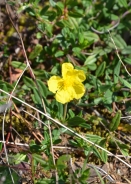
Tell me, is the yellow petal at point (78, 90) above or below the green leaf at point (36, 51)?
below

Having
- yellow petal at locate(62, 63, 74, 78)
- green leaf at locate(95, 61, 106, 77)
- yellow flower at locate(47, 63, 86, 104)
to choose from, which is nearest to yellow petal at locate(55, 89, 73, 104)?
yellow flower at locate(47, 63, 86, 104)

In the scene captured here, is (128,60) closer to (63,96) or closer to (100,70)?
(100,70)

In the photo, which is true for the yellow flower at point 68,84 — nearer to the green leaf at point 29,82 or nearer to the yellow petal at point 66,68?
the yellow petal at point 66,68

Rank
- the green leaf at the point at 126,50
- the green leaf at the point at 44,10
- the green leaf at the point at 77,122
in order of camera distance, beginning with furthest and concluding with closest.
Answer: the green leaf at the point at 126,50 → the green leaf at the point at 44,10 → the green leaf at the point at 77,122

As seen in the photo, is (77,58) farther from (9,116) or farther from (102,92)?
(9,116)

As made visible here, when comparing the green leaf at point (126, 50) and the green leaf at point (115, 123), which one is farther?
the green leaf at point (126, 50)

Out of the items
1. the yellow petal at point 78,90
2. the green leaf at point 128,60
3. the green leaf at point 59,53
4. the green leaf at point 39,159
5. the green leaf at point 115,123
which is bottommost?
the green leaf at point 39,159

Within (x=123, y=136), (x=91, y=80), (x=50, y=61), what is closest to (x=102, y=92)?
(x=91, y=80)

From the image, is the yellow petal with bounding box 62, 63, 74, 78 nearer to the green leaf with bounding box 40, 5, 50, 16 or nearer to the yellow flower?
the yellow flower

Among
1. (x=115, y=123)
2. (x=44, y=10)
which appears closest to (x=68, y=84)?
(x=115, y=123)

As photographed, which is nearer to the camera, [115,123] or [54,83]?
[54,83]

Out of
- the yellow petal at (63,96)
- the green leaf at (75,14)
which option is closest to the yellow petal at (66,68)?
the yellow petal at (63,96)
